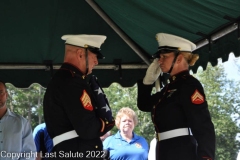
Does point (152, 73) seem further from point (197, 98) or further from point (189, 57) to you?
point (197, 98)

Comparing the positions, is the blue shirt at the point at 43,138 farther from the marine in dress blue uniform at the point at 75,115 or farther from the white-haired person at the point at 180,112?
the marine in dress blue uniform at the point at 75,115

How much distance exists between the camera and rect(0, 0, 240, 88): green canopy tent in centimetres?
364

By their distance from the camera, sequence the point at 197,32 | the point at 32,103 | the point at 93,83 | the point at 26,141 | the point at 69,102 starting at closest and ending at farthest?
the point at 69,102, the point at 93,83, the point at 197,32, the point at 26,141, the point at 32,103

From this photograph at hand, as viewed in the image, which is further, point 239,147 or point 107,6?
point 239,147

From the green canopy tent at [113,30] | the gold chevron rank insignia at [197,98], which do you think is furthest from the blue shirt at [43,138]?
the gold chevron rank insignia at [197,98]

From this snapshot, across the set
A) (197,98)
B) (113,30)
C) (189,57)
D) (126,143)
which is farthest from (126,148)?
(197,98)

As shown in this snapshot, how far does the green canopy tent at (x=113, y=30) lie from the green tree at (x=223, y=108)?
17712 millimetres

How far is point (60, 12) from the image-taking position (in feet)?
14.4

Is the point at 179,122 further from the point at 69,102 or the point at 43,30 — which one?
the point at 43,30

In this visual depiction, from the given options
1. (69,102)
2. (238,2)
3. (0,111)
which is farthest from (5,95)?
(238,2)

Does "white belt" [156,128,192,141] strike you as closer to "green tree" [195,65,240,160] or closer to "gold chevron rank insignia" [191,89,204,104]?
"gold chevron rank insignia" [191,89,204,104]

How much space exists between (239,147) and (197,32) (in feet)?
62.5

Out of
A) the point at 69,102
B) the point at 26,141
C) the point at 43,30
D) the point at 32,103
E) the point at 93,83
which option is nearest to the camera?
the point at 69,102

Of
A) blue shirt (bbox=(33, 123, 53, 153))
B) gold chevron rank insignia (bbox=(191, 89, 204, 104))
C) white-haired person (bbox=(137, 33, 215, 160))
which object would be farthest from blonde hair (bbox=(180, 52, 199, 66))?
blue shirt (bbox=(33, 123, 53, 153))
